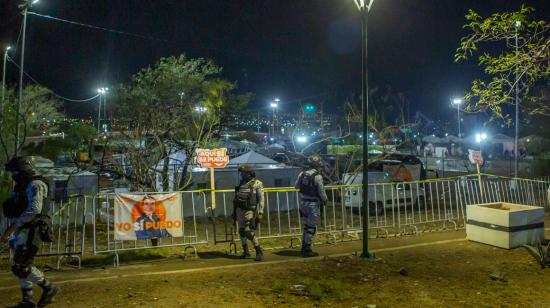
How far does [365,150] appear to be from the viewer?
26.5 ft

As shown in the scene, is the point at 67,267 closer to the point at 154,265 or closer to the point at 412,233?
the point at 154,265

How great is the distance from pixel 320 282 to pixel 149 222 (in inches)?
138

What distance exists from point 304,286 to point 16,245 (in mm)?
3725

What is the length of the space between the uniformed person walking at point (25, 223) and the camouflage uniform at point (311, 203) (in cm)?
457

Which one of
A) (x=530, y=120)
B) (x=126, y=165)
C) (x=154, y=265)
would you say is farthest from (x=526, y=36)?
(x=530, y=120)

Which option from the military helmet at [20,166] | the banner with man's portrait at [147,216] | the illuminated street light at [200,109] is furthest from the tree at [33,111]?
the military helmet at [20,166]

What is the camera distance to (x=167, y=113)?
552 inches

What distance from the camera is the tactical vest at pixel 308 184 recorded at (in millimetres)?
8398

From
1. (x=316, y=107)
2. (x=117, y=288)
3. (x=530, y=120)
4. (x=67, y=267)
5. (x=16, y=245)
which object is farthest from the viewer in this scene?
(x=530, y=120)

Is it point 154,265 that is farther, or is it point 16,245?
point 154,265

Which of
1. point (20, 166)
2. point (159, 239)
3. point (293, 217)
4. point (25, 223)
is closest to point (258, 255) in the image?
point (159, 239)

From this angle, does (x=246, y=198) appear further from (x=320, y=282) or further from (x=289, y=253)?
(x=320, y=282)

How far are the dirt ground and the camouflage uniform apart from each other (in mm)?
410

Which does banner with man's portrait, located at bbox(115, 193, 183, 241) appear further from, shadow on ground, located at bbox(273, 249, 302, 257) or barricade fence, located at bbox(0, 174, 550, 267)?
shadow on ground, located at bbox(273, 249, 302, 257)
